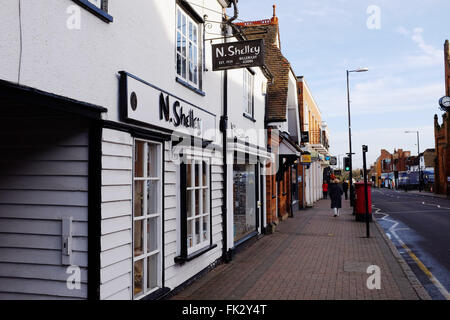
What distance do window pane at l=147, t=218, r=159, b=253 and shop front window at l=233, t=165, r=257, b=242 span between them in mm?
4515

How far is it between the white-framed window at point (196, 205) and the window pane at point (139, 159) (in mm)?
1289

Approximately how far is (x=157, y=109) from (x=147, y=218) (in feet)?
4.94

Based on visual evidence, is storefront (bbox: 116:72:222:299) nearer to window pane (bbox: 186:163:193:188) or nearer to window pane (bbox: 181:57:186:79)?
window pane (bbox: 186:163:193:188)

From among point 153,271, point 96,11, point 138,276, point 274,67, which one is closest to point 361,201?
point 274,67

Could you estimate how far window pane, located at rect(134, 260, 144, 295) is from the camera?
208 inches

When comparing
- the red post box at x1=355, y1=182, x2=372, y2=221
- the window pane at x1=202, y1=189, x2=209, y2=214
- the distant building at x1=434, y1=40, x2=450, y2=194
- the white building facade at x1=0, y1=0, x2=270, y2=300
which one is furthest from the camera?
the distant building at x1=434, y1=40, x2=450, y2=194

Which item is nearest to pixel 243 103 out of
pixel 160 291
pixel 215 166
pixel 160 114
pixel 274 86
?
pixel 215 166

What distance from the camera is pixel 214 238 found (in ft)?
27.2

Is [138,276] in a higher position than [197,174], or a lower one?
lower

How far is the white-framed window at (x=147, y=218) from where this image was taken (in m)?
5.27

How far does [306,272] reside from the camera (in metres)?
7.75

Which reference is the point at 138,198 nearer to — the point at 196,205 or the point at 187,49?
the point at 196,205

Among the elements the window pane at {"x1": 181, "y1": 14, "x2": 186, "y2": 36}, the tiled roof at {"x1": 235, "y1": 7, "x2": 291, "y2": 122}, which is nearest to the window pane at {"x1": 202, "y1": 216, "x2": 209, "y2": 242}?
the window pane at {"x1": 181, "y1": 14, "x2": 186, "y2": 36}

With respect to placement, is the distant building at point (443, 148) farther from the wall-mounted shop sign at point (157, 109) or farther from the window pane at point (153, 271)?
the window pane at point (153, 271)
